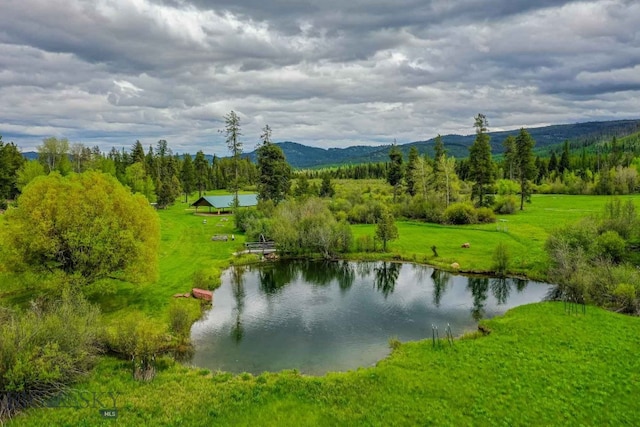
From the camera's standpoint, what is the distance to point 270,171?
226 feet

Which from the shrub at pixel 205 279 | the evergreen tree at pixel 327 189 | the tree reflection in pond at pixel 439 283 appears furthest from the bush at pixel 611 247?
the evergreen tree at pixel 327 189

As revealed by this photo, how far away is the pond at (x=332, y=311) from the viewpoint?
79.9ft

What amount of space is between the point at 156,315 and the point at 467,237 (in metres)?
41.8

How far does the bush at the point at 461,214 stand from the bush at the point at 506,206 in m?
12.8

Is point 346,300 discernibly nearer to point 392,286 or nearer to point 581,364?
point 392,286

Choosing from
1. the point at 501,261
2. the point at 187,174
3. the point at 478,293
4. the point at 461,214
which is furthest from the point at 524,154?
the point at 187,174

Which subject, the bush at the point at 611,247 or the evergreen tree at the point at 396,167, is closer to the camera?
the bush at the point at 611,247

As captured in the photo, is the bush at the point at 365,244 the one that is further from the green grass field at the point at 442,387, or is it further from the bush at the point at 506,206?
the bush at the point at 506,206

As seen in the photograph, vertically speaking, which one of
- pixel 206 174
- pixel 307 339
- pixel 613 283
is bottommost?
pixel 307 339

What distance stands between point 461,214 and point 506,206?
50.7ft

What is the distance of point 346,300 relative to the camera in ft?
114

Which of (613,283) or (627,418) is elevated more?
(613,283)

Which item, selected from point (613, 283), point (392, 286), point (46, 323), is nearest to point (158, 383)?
point (46, 323)

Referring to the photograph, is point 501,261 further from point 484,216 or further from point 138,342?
point 138,342
